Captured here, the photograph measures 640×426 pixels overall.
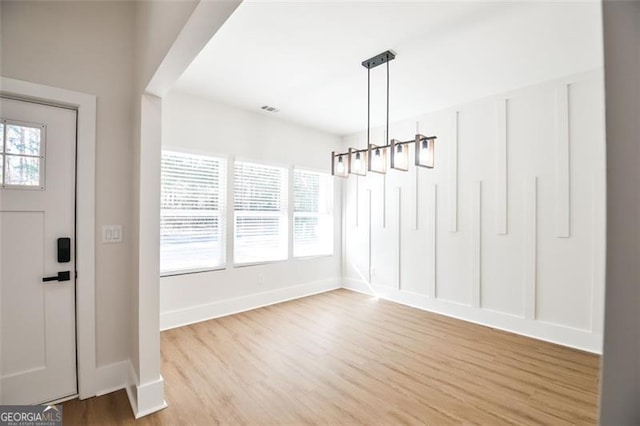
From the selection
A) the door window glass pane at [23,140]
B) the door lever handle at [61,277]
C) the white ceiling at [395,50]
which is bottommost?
the door lever handle at [61,277]

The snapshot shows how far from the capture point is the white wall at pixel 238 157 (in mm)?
3564

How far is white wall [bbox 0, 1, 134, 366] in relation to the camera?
2018 mm

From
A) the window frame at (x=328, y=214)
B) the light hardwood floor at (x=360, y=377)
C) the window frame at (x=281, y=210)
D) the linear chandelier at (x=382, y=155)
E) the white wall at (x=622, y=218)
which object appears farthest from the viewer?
the window frame at (x=328, y=214)

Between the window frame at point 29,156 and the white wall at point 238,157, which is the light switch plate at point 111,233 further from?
the white wall at point 238,157

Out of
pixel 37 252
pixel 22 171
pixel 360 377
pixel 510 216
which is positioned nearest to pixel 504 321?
pixel 510 216

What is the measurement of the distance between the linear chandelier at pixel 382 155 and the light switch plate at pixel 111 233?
2.18 meters

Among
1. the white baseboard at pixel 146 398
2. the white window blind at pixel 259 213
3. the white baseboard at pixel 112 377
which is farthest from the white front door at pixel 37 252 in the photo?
the white window blind at pixel 259 213

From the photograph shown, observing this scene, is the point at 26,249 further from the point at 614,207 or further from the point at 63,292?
the point at 614,207

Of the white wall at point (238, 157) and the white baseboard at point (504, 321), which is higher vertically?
the white wall at point (238, 157)

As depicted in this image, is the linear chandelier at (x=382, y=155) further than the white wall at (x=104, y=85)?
Yes

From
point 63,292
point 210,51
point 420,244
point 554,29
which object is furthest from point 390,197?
point 63,292

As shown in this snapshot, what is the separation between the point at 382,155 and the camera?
9.61 ft

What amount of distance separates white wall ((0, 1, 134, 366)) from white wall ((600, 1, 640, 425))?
271cm

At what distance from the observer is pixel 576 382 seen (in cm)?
242
